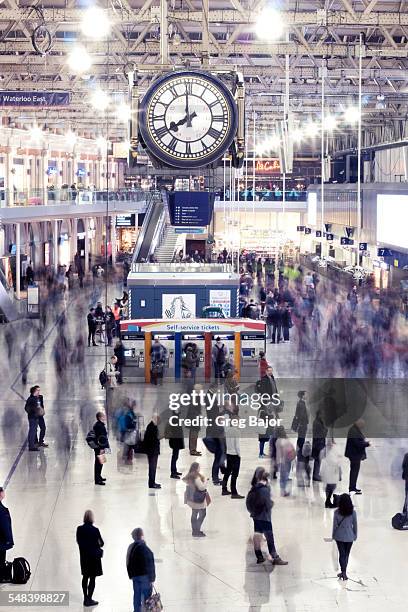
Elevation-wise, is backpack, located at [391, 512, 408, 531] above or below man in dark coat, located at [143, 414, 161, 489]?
below

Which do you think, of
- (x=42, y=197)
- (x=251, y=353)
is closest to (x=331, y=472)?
(x=251, y=353)

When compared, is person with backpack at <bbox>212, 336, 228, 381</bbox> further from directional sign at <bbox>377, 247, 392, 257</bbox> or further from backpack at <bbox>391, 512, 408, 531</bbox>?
directional sign at <bbox>377, 247, 392, 257</bbox>

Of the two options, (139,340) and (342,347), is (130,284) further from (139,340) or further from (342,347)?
(342,347)

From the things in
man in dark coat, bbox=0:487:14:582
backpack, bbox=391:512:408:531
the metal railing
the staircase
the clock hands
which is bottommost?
backpack, bbox=391:512:408:531

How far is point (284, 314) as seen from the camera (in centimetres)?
2978

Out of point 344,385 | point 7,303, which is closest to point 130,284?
point 344,385

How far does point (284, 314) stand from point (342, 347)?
14.7ft

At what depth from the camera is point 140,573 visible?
995cm

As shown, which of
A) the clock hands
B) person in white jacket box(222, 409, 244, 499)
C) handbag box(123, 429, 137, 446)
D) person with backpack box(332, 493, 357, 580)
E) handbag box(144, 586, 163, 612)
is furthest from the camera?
handbag box(123, 429, 137, 446)

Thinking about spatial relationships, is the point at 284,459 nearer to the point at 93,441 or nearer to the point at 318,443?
the point at 318,443

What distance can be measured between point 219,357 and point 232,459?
931 cm

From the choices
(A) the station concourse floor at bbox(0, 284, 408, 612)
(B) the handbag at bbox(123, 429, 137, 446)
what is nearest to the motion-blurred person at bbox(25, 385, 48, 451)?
(A) the station concourse floor at bbox(0, 284, 408, 612)

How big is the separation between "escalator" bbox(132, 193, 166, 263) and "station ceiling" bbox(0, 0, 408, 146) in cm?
683

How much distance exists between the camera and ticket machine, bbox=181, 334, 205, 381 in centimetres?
2339
